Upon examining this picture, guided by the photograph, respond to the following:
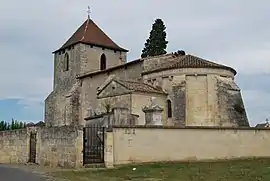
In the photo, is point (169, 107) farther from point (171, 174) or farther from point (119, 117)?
point (171, 174)

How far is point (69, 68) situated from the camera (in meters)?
49.5

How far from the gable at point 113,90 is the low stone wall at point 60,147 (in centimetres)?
938

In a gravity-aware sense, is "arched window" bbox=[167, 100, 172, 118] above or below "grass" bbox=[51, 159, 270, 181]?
above

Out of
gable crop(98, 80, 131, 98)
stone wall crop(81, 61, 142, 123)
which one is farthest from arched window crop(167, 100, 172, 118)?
gable crop(98, 80, 131, 98)

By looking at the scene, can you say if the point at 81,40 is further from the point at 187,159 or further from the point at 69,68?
the point at 187,159

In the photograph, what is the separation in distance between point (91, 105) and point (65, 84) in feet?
24.5

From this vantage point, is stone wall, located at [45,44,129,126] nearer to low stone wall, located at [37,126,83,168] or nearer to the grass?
low stone wall, located at [37,126,83,168]

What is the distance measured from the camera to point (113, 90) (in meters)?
32.9

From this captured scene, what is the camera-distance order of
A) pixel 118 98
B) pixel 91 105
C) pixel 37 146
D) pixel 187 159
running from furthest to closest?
pixel 91 105
pixel 118 98
pixel 37 146
pixel 187 159

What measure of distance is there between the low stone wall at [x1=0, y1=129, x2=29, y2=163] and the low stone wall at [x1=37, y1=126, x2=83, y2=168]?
2.10 m

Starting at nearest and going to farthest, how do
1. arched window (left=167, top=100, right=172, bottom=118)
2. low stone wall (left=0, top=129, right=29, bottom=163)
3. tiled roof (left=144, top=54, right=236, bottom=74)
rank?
low stone wall (left=0, top=129, right=29, bottom=163)
tiled roof (left=144, top=54, right=236, bottom=74)
arched window (left=167, top=100, right=172, bottom=118)

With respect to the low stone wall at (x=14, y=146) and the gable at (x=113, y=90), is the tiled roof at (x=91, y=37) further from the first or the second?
the low stone wall at (x=14, y=146)

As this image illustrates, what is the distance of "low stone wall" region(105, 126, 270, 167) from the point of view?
20.0m

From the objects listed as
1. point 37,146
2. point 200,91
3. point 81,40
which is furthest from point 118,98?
point 81,40
